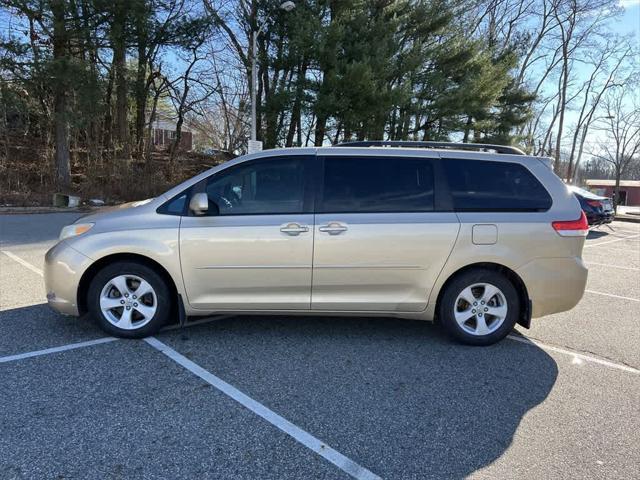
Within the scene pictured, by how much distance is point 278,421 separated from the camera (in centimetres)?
289

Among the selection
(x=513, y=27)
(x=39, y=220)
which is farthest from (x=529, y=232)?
(x=513, y=27)

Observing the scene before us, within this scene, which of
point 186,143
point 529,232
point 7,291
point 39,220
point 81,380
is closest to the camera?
point 81,380

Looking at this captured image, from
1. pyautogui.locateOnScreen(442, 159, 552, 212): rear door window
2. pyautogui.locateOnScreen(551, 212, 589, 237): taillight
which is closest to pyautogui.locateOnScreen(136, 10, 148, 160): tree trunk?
pyautogui.locateOnScreen(442, 159, 552, 212): rear door window

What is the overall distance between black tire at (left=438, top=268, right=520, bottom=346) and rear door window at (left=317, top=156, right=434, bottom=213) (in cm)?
73

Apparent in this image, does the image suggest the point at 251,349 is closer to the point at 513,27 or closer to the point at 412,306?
the point at 412,306

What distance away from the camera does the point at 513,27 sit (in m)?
37.7

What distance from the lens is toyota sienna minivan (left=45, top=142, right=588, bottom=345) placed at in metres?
3.95

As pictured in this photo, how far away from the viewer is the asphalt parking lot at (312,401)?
250cm

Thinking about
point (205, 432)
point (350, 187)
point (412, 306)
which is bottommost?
point (205, 432)

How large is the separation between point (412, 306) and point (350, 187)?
1.22m

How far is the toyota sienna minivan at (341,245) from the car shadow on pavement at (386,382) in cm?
33

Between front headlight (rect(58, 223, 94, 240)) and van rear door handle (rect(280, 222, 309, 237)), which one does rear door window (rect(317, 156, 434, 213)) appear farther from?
front headlight (rect(58, 223, 94, 240))

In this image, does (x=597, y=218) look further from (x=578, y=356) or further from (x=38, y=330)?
(x=38, y=330)

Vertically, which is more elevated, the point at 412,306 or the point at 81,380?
the point at 412,306
